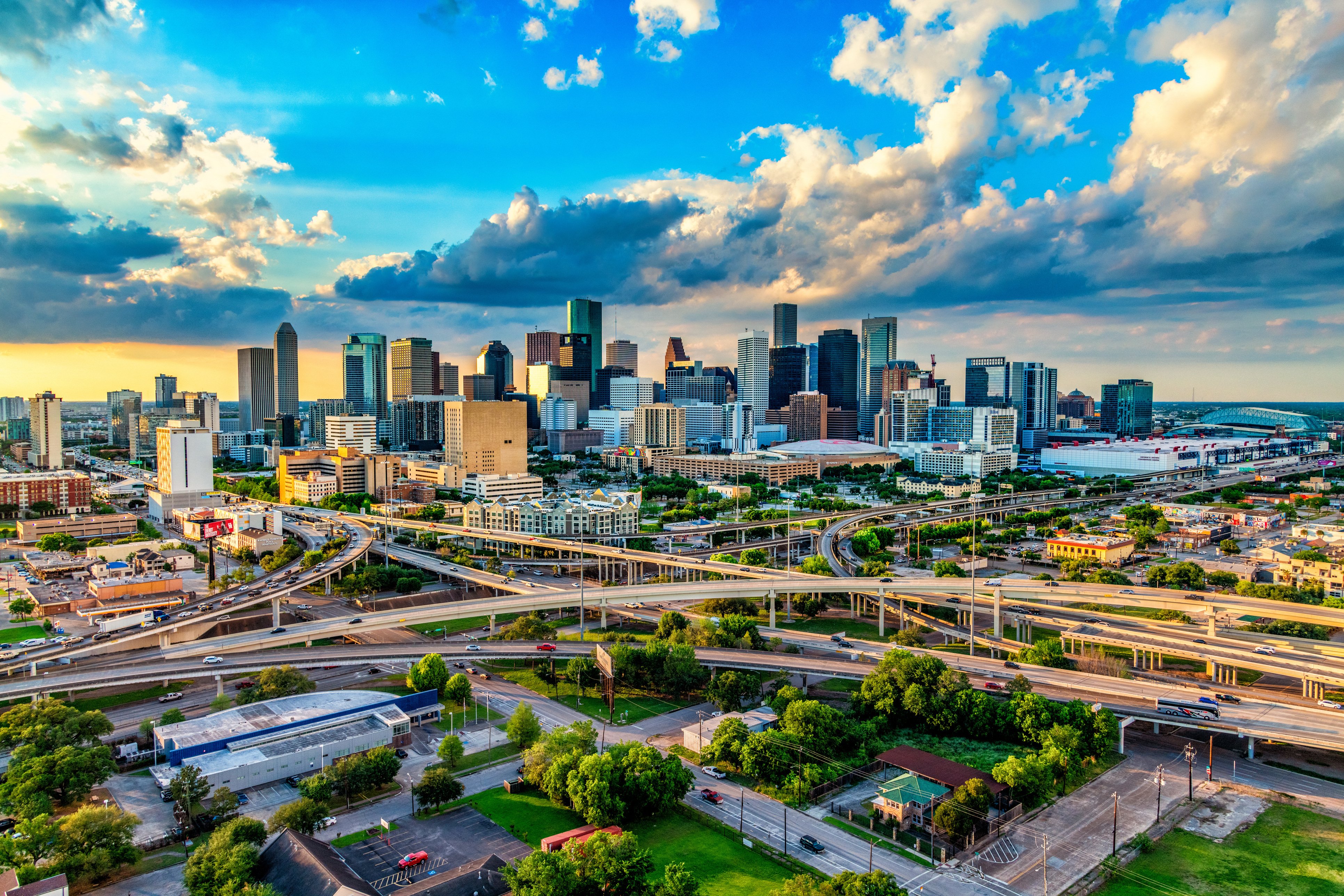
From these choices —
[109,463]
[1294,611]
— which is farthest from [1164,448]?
[109,463]

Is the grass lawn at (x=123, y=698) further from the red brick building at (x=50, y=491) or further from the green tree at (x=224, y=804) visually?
the red brick building at (x=50, y=491)

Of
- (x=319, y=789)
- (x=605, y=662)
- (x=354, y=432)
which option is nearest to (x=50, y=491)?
(x=354, y=432)

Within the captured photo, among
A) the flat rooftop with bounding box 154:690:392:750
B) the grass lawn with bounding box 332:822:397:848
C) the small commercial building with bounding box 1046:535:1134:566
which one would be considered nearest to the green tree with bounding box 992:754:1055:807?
the grass lawn with bounding box 332:822:397:848

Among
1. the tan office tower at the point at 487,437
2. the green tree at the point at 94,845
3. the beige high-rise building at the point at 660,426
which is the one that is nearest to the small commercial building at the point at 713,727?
the green tree at the point at 94,845

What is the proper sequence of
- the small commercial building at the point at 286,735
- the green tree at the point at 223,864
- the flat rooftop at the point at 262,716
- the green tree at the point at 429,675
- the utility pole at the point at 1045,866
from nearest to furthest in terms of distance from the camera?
the green tree at the point at 223,864 → the utility pole at the point at 1045,866 → the small commercial building at the point at 286,735 → the flat rooftop at the point at 262,716 → the green tree at the point at 429,675

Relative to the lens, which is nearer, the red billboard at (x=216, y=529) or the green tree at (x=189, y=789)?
the green tree at (x=189, y=789)

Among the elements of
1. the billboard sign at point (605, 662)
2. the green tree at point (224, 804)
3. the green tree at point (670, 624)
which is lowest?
the green tree at point (224, 804)

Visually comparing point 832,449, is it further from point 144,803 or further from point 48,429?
point 48,429
